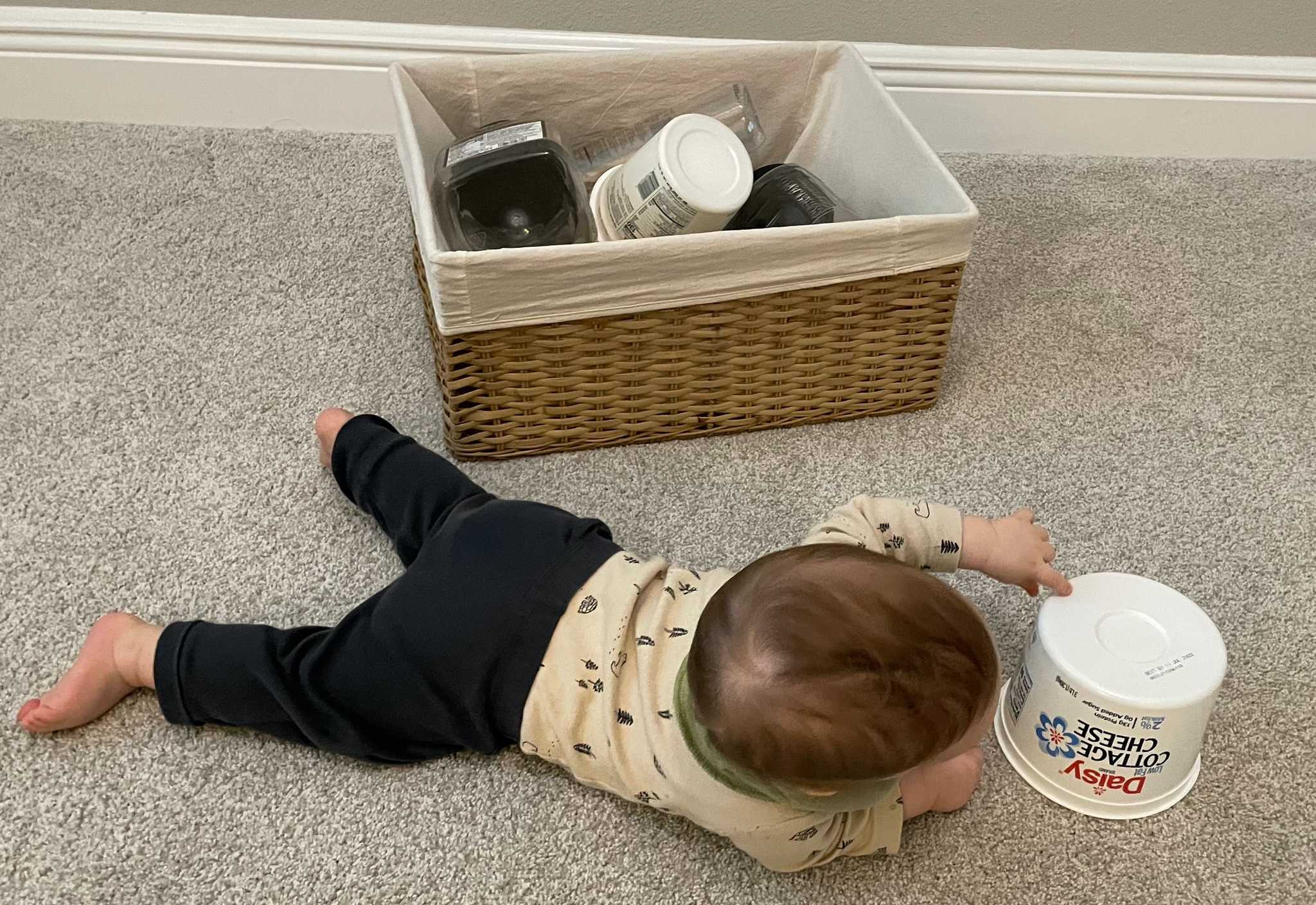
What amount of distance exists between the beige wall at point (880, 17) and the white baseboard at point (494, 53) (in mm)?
12

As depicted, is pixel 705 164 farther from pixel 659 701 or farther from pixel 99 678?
pixel 99 678

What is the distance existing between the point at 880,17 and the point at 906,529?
71 centimetres

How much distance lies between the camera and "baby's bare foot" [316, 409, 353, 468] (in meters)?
0.93

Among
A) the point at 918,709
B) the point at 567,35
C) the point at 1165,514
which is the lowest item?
the point at 1165,514

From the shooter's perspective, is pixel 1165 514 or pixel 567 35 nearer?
pixel 1165 514

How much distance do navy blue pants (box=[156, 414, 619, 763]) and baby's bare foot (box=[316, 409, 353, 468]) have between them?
18 cm

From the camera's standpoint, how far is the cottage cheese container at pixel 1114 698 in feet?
2.28

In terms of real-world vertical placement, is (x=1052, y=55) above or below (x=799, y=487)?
above

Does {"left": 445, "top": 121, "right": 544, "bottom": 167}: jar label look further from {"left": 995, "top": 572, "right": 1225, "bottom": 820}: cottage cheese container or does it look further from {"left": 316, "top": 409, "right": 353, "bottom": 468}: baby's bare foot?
{"left": 995, "top": 572, "right": 1225, "bottom": 820}: cottage cheese container

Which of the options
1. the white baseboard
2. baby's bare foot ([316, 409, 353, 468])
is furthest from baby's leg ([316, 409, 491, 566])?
the white baseboard

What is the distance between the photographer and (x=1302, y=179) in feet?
4.38

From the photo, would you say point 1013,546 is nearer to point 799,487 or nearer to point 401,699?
point 799,487

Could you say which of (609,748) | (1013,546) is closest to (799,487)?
(1013,546)

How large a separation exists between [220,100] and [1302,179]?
4.11ft
